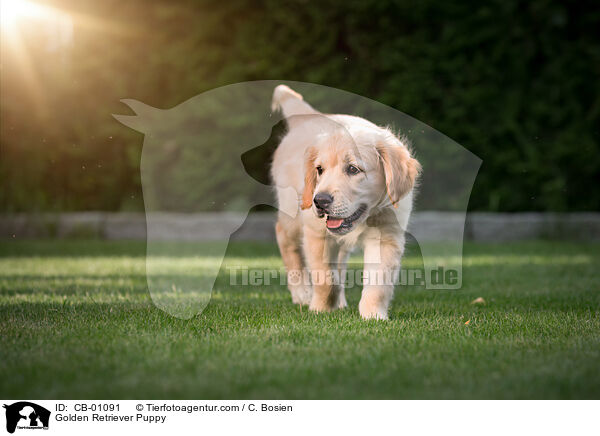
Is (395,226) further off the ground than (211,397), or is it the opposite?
(395,226)

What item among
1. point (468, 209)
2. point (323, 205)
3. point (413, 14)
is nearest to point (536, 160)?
point (468, 209)

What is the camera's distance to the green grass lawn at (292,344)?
182 cm

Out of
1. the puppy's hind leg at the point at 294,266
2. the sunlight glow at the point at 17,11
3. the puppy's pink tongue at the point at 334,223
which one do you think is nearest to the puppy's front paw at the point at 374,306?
the puppy's pink tongue at the point at 334,223

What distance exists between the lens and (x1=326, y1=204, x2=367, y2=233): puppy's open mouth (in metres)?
2.75

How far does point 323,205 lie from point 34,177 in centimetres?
583

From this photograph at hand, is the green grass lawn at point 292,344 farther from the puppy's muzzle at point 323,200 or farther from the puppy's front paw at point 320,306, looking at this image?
the puppy's muzzle at point 323,200

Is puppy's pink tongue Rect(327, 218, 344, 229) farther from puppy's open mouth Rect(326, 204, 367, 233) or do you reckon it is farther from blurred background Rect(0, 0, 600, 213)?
blurred background Rect(0, 0, 600, 213)

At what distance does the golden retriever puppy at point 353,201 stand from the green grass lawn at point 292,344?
0.17 metres

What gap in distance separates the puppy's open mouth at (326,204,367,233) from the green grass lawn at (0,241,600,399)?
411mm

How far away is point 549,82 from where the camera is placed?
23.5 ft

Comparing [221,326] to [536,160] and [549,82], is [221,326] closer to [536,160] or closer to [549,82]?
[536,160]
